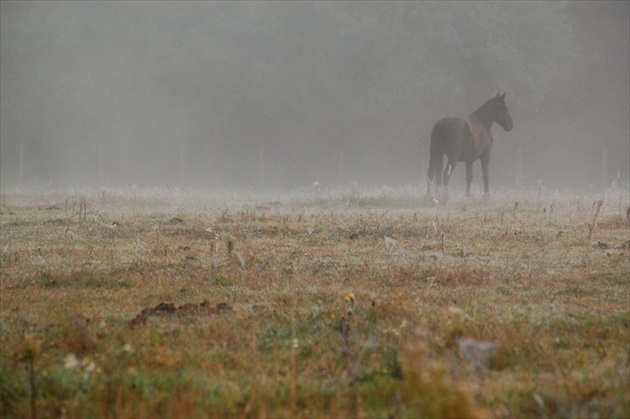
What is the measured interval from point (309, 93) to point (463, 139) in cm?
2277

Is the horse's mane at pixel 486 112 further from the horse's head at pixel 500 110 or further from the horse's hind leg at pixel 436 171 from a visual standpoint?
the horse's hind leg at pixel 436 171

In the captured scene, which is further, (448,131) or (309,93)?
(309,93)

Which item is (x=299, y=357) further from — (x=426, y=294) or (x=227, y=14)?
(x=227, y=14)

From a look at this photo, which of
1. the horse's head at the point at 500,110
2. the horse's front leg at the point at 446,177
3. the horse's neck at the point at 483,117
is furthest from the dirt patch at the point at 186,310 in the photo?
the horse's head at the point at 500,110

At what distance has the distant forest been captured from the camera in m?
49.2

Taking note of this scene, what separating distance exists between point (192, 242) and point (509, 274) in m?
6.60

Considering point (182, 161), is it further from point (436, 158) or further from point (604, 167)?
point (604, 167)

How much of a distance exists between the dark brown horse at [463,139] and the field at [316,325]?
41.2 feet

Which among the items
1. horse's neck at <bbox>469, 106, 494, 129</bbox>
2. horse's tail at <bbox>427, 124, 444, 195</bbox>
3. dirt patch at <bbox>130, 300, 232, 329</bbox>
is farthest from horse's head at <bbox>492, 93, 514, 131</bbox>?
dirt patch at <bbox>130, 300, 232, 329</bbox>

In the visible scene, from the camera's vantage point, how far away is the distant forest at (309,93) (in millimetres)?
49188

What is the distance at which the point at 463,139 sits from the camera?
2978 centimetres

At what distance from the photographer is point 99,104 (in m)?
54.3

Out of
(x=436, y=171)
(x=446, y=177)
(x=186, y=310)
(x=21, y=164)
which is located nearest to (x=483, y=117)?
(x=436, y=171)

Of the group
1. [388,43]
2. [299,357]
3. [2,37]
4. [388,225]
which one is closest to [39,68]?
[2,37]
